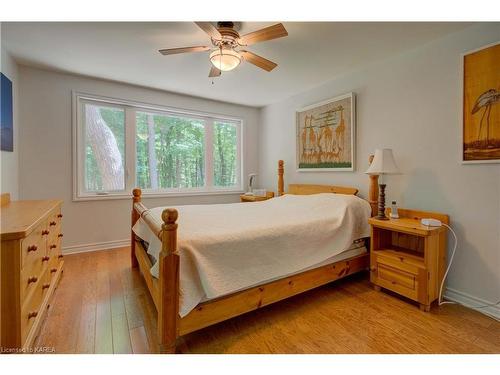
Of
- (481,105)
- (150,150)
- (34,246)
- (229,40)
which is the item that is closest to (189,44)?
(229,40)

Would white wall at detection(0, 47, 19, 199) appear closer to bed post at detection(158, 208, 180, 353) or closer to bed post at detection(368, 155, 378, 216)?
bed post at detection(158, 208, 180, 353)

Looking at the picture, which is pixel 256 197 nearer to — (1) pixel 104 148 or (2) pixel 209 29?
(1) pixel 104 148

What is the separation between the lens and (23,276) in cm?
129

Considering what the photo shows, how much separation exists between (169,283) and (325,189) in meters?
2.39

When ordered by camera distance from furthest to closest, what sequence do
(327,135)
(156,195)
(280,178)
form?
(280,178), (156,195), (327,135)

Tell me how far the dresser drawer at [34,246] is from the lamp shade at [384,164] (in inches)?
103

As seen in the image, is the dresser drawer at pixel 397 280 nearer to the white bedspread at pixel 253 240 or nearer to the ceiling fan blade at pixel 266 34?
the white bedspread at pixel 253 240

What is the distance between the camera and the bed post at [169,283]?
127 cm

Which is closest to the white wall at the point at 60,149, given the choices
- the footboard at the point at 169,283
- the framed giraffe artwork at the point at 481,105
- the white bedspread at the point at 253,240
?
the white bedspread at the point at 253,240

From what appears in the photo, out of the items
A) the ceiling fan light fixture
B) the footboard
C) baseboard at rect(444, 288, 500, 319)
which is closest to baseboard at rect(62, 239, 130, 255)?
the footboard
